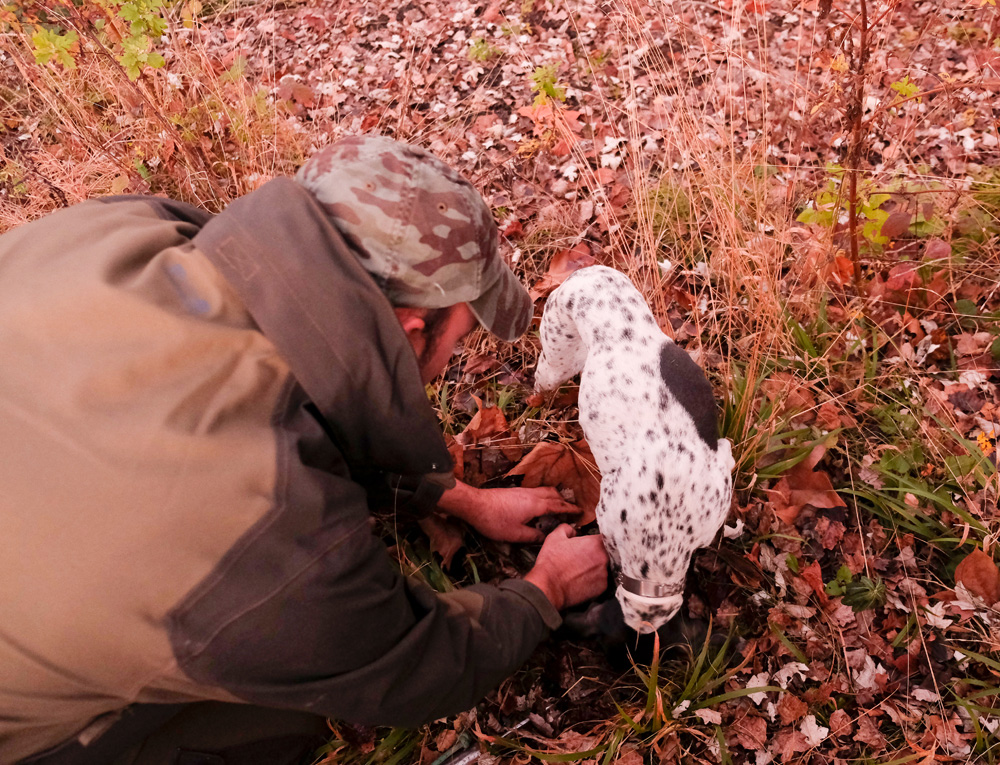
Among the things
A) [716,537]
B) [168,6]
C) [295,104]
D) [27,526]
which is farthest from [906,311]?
[168,6]

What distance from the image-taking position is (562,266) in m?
3.62

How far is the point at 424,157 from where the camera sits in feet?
6.01

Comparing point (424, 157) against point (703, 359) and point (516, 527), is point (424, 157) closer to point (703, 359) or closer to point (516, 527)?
point (516, 527)

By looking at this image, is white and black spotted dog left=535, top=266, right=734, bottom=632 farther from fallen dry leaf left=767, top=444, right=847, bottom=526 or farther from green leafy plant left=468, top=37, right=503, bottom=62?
green leafy plant left=468, top=37, right=503, bottom=62

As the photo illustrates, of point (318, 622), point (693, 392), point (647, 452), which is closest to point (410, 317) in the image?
point (318, 622)

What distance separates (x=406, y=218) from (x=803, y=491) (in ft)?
7.14

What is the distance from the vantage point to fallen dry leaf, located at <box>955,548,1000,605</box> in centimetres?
244

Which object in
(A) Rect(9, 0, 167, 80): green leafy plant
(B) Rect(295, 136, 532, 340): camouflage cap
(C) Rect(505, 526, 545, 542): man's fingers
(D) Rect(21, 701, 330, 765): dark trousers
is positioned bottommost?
(C) Rect(505, 526, 545, 542): man's fingers

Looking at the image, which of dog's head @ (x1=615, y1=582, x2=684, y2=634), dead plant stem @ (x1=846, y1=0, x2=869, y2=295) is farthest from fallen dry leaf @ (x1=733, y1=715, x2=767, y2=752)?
dead plant stem @ (x1=846, y1=0, x2=869, y2=295)

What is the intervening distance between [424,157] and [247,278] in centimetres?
63

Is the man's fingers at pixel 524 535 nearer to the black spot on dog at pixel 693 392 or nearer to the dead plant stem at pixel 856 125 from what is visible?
the black spot on dog at pixel 693 392

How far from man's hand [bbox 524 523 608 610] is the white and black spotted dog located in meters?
0.09

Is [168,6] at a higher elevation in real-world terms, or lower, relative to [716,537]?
higher

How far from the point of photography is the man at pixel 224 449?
56.7 inches
